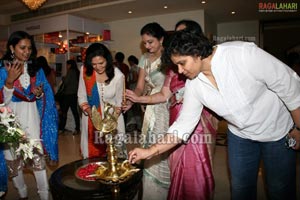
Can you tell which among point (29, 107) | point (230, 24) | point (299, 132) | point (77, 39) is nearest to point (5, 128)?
point (29, 107)

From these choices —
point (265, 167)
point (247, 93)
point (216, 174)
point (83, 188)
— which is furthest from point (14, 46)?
point (216, 174)

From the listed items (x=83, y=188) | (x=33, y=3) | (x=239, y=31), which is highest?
(x=239, y=31)

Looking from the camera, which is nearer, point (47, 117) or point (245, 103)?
point (245, 103)

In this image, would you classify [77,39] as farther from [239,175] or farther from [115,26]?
[239,175]

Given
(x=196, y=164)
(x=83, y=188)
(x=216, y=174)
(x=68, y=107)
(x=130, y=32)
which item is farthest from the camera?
(x=130, y=32)

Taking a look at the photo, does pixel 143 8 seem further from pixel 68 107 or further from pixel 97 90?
pixel 97 90

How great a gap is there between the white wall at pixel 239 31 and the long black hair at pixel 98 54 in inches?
233

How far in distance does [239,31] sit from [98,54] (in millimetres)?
6660

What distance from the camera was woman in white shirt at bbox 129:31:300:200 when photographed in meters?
1.17

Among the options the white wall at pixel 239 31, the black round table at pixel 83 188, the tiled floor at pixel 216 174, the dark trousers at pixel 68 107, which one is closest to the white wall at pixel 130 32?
the white wall at pixel 239 31

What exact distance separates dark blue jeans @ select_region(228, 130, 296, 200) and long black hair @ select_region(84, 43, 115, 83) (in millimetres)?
1174

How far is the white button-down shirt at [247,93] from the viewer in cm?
115

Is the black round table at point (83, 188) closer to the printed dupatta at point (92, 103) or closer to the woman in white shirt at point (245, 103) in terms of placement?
the woman in white shirt at point (245, 103)

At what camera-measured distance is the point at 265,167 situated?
144cm
